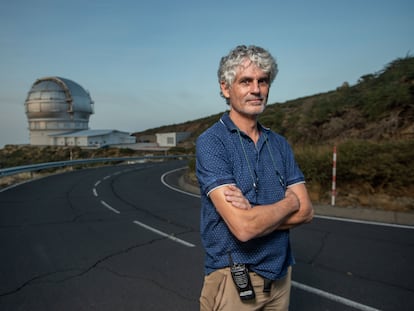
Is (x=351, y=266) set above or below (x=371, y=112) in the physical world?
below

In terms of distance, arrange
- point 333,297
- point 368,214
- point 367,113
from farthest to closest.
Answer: point 367,113, point 368,214, point 333,297

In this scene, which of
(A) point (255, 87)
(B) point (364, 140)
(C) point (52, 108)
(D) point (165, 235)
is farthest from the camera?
(C) point (52, 108)

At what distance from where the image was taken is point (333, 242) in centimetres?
543

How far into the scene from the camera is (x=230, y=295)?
1.66 metres

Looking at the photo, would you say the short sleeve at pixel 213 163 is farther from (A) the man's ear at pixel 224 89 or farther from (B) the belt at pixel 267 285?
(B) the belt at pixel 267 285

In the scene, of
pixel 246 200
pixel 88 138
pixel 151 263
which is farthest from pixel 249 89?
pixel 88 138

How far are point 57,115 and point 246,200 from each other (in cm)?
6730

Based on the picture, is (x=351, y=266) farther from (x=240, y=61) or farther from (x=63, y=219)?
(x=63, y=219)

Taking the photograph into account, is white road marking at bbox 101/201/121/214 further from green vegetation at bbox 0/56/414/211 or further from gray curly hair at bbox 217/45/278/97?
gray curly hair at bbox 217/45/278/97

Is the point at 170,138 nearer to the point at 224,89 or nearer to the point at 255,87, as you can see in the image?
the point at 224,89

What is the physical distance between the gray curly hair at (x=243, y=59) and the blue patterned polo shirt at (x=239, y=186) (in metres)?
0.31

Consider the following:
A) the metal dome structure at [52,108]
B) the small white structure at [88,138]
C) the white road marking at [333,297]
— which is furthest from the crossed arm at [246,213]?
the metal dome structure at [52,108]

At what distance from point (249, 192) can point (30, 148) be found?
68.5m

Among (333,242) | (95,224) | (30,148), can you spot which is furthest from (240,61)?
(30,148)
